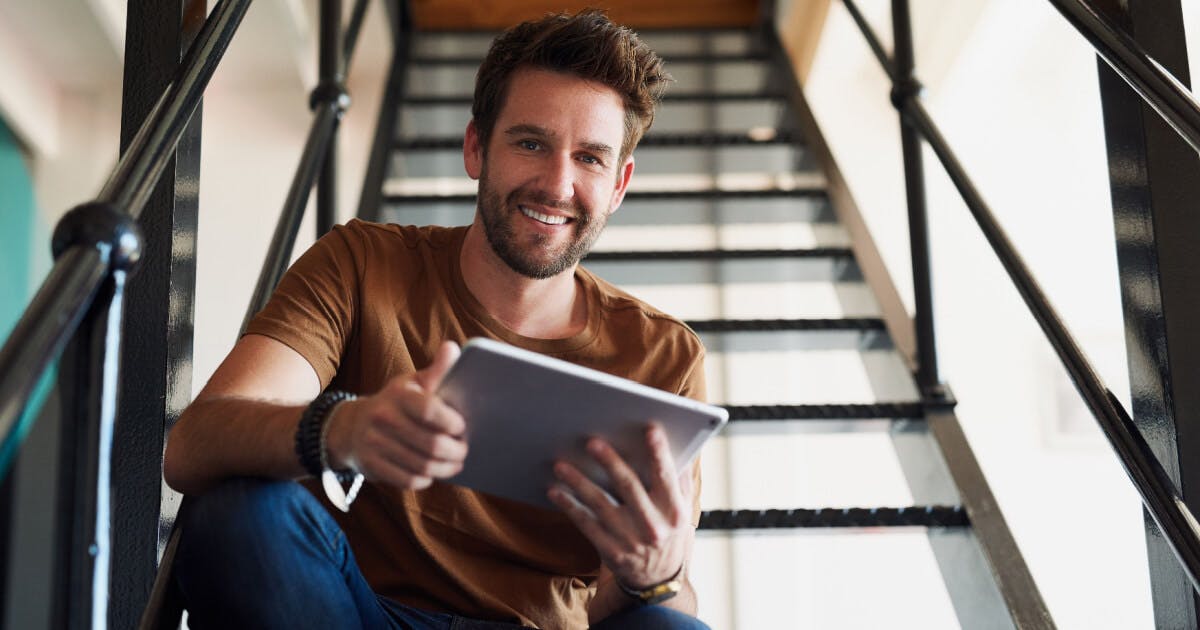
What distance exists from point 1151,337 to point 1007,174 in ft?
8.74

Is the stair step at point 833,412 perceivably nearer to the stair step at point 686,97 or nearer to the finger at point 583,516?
the finger at point 583,516

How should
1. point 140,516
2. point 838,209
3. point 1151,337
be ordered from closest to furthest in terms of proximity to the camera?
point 140,516 < point 1151,337 < point 838,209

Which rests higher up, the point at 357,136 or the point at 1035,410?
the point at 357,136

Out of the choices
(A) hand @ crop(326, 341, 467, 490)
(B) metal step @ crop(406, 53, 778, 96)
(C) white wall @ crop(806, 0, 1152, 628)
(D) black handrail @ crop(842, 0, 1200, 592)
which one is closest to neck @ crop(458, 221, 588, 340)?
(A) hand @ crop(326, 341, 467, 490)

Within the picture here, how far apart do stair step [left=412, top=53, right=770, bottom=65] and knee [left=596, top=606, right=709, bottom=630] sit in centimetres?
263

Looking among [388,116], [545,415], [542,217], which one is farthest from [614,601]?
[388,116]

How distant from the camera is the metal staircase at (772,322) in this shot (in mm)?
1803

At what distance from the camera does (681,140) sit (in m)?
2.98

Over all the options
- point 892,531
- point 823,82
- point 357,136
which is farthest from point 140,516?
point 823,82

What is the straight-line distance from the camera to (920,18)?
381cm

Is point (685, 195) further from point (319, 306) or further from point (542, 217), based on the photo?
point (319, 306)

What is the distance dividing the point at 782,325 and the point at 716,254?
0.32 metres

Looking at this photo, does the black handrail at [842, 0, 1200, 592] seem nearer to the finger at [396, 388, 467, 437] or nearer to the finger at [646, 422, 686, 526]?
the finger at [646, 422, 686, 526]

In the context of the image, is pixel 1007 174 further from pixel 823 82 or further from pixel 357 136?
pixel 357 136
